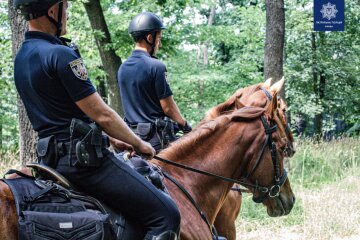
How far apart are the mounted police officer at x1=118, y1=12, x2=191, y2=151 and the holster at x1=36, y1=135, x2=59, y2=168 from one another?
3025 millimetres

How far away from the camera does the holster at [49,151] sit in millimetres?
3281

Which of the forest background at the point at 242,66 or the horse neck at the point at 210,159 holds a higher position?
the horse neck at the point at 210,159

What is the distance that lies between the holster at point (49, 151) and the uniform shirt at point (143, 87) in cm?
305

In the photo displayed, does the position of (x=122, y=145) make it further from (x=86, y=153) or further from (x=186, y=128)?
(x=186, y=128)

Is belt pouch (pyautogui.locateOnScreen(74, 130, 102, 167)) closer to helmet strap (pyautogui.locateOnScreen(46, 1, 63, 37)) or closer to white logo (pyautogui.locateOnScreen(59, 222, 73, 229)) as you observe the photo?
white logo (pyautogui.locateOnScreen(59, 222, 73, 229))

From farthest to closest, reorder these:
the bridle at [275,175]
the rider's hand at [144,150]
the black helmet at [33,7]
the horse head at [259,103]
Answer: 1. the horse head at [259,103]
2. the bridle at [275,175]
3. the rider's hand at [144,150]
4. the black helmet at [33,7]

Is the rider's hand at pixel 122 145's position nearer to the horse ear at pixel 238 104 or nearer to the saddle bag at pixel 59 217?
the saddle bag at pixel 59 217

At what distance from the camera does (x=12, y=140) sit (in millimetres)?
19766

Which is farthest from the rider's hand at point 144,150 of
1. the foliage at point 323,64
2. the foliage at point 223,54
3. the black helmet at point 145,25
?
the foliage at point 323,64

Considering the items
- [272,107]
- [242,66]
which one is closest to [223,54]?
[242,66]

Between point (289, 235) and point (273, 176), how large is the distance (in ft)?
13.6

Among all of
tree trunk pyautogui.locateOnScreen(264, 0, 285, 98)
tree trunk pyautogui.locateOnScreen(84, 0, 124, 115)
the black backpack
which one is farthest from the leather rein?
tree trunk pyautogui.locateOnScreen(84, 0, 124, 115)

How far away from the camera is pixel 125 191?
330 cm

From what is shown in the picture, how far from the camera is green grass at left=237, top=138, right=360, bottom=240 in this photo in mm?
8602
